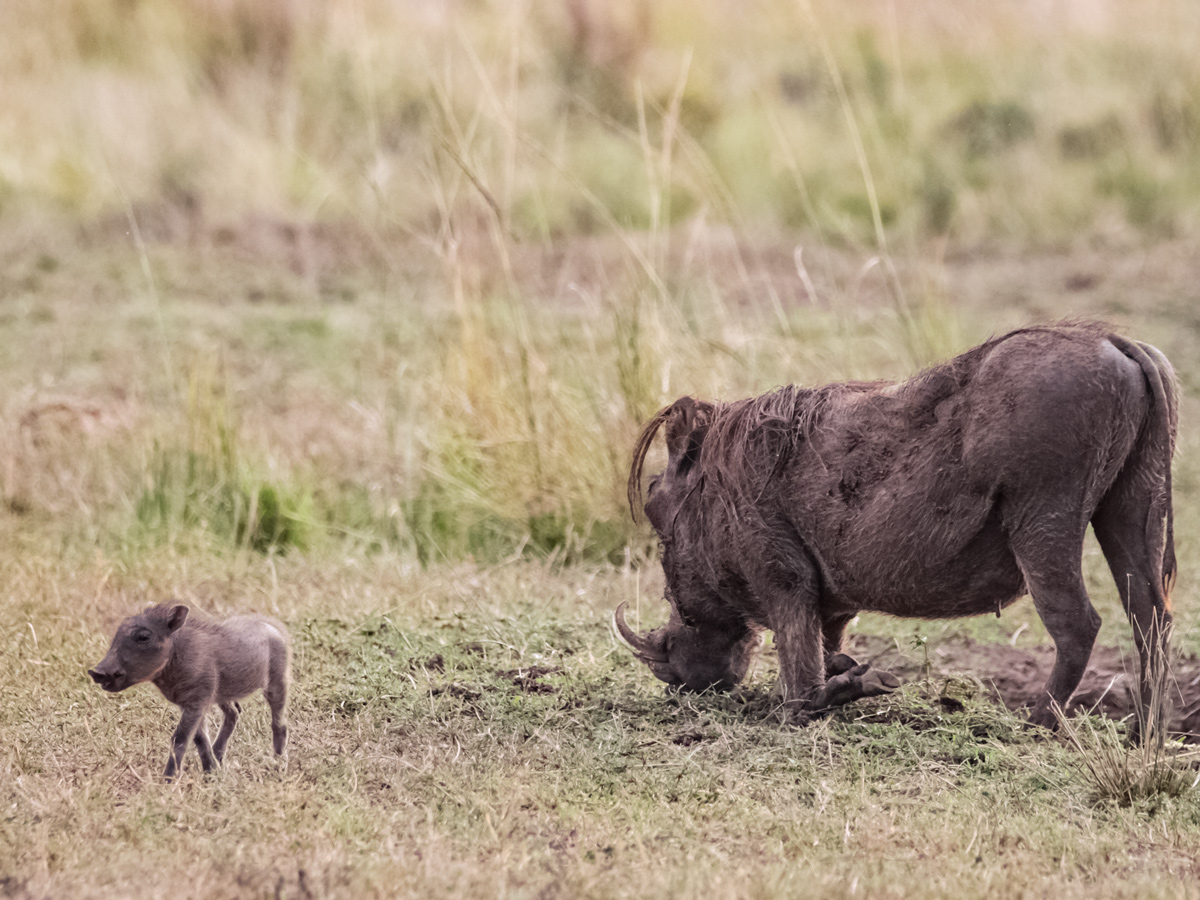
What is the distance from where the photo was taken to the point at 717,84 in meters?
13.9

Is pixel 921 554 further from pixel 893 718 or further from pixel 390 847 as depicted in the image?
pixel 390 847

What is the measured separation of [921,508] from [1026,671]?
124 cm

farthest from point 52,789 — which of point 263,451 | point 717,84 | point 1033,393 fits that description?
point 717,84

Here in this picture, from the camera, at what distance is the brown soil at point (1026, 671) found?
13.7ft

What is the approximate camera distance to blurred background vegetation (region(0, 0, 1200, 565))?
239 inches

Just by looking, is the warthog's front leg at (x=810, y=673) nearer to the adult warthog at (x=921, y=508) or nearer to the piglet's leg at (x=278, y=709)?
the adult warthog at (x=921, y=508)

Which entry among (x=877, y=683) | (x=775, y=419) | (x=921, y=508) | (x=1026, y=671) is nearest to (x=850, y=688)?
(x=877, y=683)

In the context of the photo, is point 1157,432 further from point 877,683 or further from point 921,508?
point 877,683

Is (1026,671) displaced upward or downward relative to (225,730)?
downward

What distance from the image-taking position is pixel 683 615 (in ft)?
13.4

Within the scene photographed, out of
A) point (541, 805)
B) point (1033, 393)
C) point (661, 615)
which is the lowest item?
point (661, 615)

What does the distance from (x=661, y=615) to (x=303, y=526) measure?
5.99ft

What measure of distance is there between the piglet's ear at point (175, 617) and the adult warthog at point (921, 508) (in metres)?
1.42

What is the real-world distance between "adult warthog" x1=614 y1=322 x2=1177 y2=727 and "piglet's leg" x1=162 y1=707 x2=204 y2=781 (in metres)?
1.37
